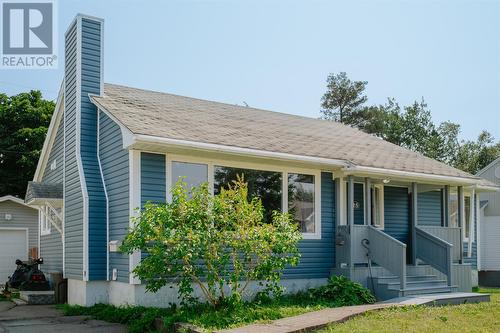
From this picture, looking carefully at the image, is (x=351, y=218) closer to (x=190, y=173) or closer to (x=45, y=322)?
(x=190, y=173)

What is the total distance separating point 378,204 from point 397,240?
1727 millimetres

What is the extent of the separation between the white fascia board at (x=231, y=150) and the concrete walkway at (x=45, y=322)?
329 cm

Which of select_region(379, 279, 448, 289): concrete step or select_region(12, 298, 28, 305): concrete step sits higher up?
select_region(379, 279, 448, 289): concrete step

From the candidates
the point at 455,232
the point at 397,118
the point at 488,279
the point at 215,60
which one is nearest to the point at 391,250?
the point at 455,232

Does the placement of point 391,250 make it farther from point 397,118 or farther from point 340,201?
point 397,118

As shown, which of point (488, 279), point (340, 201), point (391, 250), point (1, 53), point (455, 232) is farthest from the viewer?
point (488, 279)

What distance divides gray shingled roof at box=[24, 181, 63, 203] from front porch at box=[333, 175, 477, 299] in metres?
6.99

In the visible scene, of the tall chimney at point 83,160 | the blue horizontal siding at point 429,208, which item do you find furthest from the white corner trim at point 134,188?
the blue horizontal siding at point 429,208

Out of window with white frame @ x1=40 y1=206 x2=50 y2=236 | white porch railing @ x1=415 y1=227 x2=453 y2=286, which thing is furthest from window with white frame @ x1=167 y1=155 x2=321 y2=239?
window with white frame @ x1=40 y1=206 x2=50 y2=236

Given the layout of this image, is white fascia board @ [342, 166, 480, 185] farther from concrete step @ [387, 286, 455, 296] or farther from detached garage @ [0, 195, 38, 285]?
detached garage @ [0, 195, 38, 285]

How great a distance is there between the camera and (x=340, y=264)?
513 inches

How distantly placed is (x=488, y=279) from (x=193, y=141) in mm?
17879

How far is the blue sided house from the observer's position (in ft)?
36.4

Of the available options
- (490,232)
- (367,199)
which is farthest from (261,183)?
(490,232)
